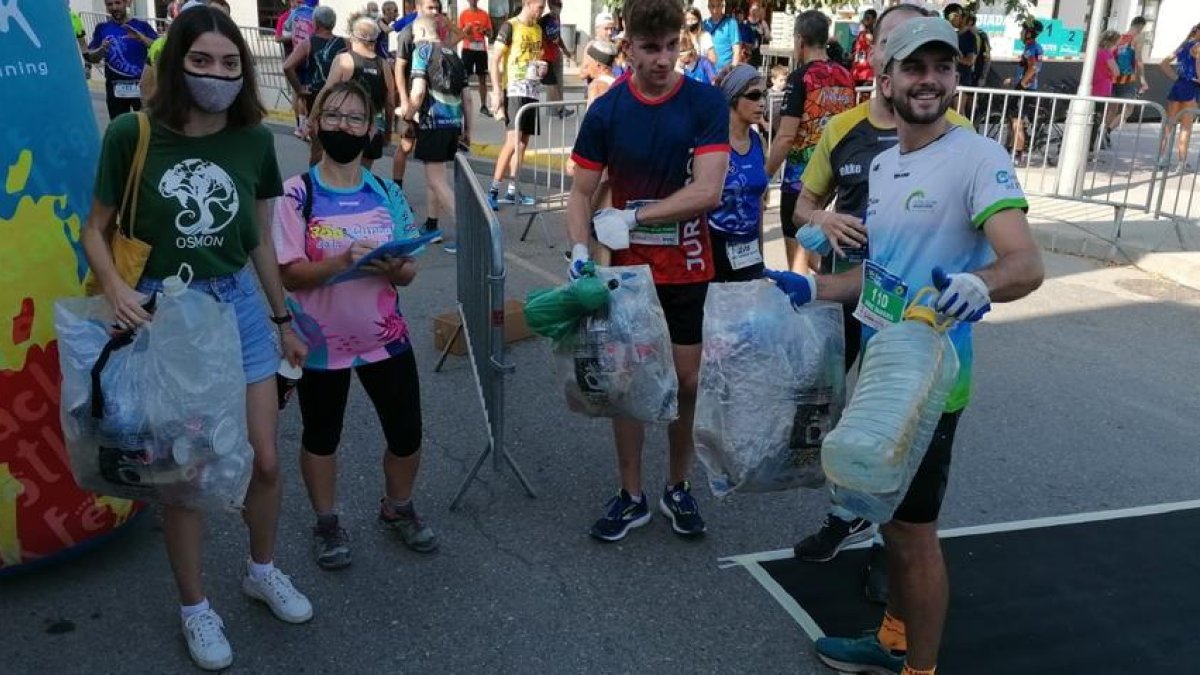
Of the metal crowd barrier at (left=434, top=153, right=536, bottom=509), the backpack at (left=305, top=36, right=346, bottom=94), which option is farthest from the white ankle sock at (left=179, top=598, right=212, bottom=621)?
the backpack at (left=305, top=36, right=346, bottom=94)

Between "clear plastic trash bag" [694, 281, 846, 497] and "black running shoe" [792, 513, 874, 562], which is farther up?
"clear plastic trash bag" [694, 281, 846, 497]

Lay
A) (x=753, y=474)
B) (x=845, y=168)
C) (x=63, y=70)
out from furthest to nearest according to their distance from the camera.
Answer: (x=845, y=168) → (x=63, y=70) → (x=753, y=474)

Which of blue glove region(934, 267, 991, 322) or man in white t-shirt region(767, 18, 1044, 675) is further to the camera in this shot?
man in white t-shirt region(767, 18, 1044, 675)

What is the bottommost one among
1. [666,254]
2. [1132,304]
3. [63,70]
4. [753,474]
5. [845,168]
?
[1132,304]

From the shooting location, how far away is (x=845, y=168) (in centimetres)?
364

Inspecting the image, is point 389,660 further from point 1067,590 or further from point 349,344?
point 1067,590

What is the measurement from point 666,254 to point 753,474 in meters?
1.02

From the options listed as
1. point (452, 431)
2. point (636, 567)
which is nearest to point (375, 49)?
point (452, 431)

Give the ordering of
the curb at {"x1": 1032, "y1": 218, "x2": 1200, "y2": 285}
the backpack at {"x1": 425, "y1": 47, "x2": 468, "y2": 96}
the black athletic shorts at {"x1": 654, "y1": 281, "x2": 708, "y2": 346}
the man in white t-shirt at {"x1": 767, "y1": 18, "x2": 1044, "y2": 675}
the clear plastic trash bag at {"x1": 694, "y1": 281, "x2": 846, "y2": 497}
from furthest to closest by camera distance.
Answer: the backpack at {"x1": 425, "y1": 47, "x2": 468, "y2": 96}
the curb at {"x1": 1032, "y1": 218, "x2": 1200, "y2": 285}
the black athletic shorts at {"x1": 654, "y1": 281, "x2": 708, "y2": 346}
the clear plastic trash bag at {"x1": 694, "y1": 281, "x2": 846, "y2": 497}
the man in white t-shirt at {"x1": 767, "y1": 18, "x2": 1044, "y2": 675}

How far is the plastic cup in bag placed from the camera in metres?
3.30

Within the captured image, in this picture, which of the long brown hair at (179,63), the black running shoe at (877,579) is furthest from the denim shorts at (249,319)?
the black running shoe at (877,579)

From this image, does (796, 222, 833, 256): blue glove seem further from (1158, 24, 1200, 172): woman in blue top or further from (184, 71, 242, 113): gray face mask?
(1158, 24, 1200, 172): woman in blue top

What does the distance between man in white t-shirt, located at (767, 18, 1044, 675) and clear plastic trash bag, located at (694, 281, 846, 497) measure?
0.19 meters

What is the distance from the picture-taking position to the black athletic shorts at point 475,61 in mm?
16638
